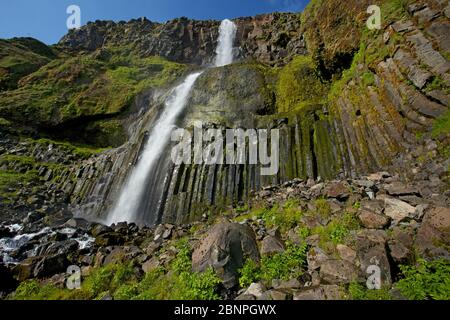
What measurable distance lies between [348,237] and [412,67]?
797 centimetres

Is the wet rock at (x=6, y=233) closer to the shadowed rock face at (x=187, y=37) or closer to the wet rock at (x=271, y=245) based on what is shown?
the wet rock at (x=271, y=245)

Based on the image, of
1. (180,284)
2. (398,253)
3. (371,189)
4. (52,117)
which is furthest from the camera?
(52,117)

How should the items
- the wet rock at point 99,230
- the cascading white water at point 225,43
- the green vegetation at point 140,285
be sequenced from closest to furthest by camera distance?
the green vegetation at point 140,285 → the wet rock at point 99,230 → the cascading white water at point 225,43

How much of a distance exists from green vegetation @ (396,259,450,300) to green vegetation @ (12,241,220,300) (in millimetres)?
3178

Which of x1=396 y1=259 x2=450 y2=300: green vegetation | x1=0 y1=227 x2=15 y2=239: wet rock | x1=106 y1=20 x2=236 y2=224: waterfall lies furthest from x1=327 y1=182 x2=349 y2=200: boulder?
x1=0 y1=227 x2=15 y2=239: wet rock

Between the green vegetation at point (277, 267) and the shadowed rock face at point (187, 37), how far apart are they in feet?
132

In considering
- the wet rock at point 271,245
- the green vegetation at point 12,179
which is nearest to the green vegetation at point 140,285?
the wet rock at point 271,245

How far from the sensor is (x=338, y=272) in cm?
478

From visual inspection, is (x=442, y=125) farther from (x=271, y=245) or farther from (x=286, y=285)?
(x=286, y=285)

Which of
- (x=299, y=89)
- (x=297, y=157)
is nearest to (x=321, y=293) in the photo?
(x=297, y=157)

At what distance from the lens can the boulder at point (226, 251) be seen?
5422 millimetres

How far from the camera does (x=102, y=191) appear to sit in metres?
20.7
